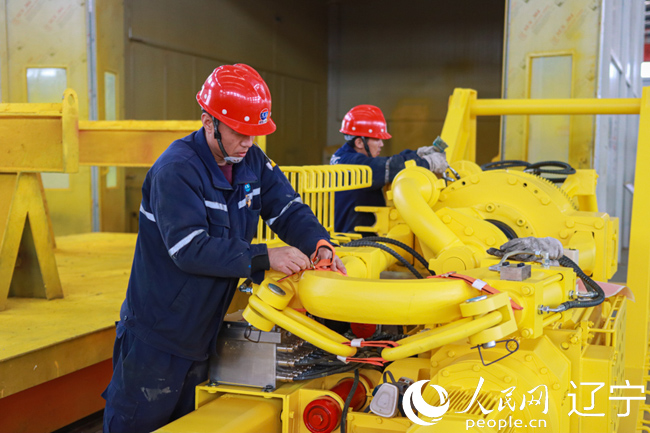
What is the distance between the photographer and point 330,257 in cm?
217

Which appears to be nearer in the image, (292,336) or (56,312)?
(292,336)

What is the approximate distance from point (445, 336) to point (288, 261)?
53 centimetres

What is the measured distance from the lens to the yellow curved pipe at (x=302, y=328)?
182 centimetres

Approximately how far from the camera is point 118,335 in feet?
7.47

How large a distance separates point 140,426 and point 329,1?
15283 mm

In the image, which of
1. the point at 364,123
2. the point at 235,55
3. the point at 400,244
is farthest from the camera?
the point at 235,55

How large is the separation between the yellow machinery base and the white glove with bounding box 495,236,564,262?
2.14 metres

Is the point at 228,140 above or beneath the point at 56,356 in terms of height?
above

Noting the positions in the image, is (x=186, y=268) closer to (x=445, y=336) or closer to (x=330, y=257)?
(x=330, y=257)

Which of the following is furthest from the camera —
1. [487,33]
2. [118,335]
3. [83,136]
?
[487,33]

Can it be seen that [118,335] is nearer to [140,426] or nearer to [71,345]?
[140,426]

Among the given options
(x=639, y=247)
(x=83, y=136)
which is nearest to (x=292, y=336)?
(x=639, y=247)

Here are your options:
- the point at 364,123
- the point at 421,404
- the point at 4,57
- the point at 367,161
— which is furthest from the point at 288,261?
the point at 4,57

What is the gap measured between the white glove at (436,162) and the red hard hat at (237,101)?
5.59 feet
